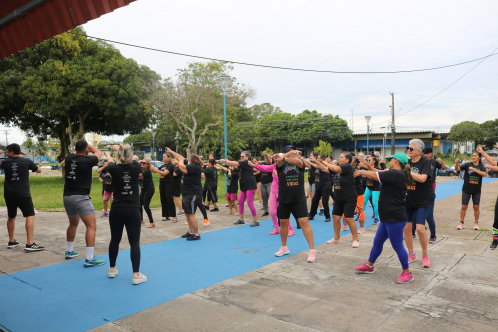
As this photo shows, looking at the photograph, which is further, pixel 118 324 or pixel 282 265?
pixel 282 265

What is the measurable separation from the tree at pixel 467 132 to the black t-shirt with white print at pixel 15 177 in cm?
5270

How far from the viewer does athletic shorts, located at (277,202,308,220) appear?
5848mm

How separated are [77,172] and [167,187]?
381 centimetres

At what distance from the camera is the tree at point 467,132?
157 feet

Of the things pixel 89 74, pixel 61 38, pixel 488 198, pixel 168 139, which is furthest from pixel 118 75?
pixel 168 139

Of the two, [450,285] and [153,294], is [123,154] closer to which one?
[153,294]

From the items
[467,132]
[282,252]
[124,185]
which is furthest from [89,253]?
[467,132]

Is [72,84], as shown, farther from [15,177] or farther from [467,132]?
[467,132]

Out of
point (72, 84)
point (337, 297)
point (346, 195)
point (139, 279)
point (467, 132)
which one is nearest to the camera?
point (337, 297)

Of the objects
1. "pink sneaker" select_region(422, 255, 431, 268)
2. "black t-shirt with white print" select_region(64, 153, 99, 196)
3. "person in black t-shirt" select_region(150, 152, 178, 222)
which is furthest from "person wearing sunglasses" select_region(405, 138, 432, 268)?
"person in black t-shirt" select_region(150, 152, 178, 222)

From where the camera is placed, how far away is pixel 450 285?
469cm

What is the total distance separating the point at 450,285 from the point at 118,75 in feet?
78.8

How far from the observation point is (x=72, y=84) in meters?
23.0

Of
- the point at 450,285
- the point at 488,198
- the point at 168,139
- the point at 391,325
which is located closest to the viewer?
the point at 391,325
